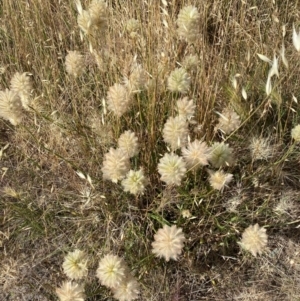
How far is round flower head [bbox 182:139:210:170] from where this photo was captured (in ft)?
Answer: 4.06

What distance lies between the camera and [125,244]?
1540 millimetres

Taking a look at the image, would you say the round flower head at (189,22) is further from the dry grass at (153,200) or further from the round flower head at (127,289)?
the round flower head at (127,289)

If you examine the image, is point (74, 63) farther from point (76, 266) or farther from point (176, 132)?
point (76, 266)

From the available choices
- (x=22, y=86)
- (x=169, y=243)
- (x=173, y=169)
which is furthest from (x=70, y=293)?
(x=22, y=86)

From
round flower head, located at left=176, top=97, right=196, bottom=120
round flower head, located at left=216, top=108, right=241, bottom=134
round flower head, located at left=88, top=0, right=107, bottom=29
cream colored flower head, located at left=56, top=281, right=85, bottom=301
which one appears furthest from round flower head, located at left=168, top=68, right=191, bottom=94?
cream colored flower head, located at left=56, top=281, right=85, bottom=301

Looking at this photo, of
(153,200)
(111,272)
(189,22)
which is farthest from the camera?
(153,200)

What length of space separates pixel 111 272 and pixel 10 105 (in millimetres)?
551

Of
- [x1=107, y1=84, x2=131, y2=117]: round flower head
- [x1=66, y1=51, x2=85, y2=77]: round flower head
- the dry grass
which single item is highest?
[x1=66, y1=51, x2=85, y2=77]: round flower head

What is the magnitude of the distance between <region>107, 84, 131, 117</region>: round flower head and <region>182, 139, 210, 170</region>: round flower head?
22 centimetres

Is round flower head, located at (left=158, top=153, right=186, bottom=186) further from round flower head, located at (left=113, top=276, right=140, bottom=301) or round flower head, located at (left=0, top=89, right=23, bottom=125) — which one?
round flower head, located at (left=0, top=89, right=23, bottom=125)

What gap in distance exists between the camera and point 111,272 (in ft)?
Result: 3.76

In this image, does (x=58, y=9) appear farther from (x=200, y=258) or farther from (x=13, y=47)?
(x=200, y=258)

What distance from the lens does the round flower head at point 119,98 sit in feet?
4.25

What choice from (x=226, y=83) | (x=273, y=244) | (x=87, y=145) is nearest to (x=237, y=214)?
(x=273, y=244)
